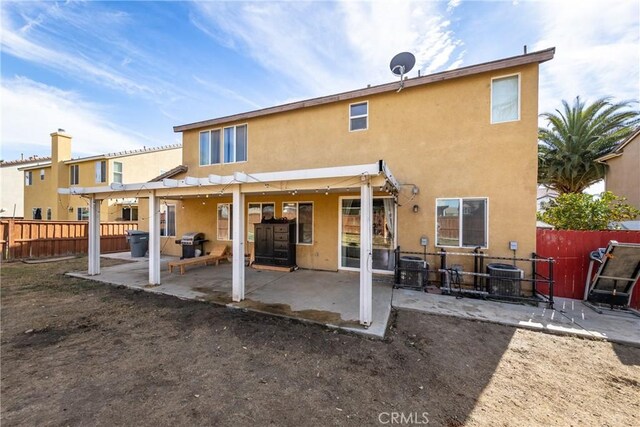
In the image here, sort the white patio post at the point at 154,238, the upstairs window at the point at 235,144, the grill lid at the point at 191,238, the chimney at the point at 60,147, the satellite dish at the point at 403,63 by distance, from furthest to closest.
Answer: the chimney at the point at 60,147 → the grill lid at the point at 191,238 → the upstairs window at the point at 235,144 → the satellite dish at the point at 403,63 → the white patio post at the point at 154,238

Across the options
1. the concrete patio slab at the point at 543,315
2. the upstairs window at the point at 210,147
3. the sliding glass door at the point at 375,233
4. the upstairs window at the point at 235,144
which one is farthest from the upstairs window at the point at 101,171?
the concrete patio slab at the point at 543,315

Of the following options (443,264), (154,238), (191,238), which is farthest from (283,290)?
(191,238)

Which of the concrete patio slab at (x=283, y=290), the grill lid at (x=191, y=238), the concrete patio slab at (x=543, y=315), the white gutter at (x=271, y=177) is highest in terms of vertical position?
the white gutter at (x=271, y=177)

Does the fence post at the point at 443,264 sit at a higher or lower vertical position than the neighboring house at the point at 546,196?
lower

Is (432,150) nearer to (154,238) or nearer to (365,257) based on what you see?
(365,257)

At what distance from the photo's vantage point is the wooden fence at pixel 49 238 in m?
9.95

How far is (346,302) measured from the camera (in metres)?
5.36

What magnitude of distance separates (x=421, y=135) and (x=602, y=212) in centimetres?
487

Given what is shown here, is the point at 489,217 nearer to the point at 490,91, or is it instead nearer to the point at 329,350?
the point at 490,91

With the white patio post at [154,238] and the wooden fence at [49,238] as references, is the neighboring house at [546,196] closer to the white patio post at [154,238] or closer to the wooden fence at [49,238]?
the white patio post at [154,238]

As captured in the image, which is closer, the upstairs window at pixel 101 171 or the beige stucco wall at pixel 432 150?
the beige stucco wall at pixel 432 150

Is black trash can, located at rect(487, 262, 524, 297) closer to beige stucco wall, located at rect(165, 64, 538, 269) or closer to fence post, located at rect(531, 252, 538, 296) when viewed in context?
fence post, located at rect(531, 252, 538, 296)

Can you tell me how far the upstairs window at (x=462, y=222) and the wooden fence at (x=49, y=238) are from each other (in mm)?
15477

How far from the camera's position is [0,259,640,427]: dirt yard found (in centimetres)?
246
